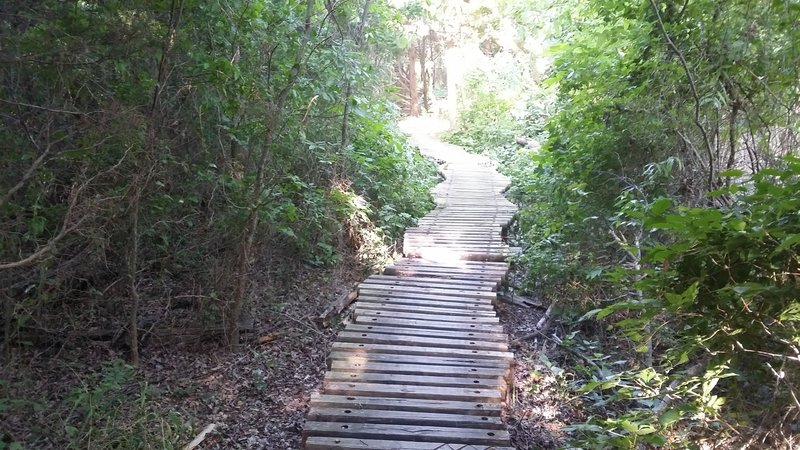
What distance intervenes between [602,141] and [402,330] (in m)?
3.05

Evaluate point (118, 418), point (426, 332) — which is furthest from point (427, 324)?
point (118, 418)

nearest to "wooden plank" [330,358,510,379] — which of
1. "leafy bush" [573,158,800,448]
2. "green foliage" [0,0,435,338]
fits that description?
"leafy bush" [573,158,800,448]

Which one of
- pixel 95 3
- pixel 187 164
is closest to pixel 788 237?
pixel 95 3

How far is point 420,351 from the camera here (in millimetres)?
4859

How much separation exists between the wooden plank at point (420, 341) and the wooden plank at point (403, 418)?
104cm

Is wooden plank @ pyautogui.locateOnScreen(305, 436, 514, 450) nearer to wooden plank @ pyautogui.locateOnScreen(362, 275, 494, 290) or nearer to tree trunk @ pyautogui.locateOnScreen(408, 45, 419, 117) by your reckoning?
wooden plank @ pyautogui.locateOnScreen(362, 275, 494, 290)

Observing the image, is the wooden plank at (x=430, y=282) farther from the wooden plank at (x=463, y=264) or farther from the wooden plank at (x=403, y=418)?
the wooden plank at (x=403, y=418)

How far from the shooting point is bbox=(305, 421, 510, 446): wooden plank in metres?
3.67

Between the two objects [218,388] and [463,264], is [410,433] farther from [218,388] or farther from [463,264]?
[463,264]

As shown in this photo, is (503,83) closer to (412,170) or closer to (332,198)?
(412,170)

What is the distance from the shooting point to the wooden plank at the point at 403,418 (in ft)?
12.6

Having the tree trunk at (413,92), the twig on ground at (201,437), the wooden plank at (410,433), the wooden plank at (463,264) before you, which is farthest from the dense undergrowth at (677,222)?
the tree trunk at (413,92)

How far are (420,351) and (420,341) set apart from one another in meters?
0.17

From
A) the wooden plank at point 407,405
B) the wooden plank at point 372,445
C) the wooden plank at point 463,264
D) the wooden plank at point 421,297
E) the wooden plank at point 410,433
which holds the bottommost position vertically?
the wooden plank at point 372,445
